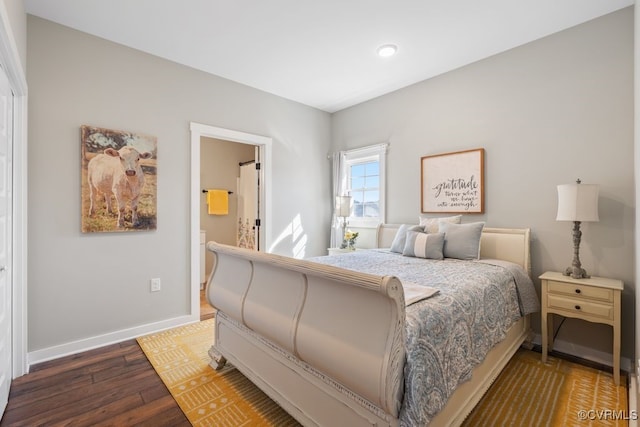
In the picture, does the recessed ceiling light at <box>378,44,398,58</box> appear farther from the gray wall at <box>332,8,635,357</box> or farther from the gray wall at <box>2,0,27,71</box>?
the gray wall at <box>2,0,27,71</box>

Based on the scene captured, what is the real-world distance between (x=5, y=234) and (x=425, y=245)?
3.09m

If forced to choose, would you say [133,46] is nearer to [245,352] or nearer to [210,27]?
[210,27]

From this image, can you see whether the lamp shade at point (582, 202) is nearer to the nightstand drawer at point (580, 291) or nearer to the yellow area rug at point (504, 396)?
the nightstand drawer at point (580, 291)

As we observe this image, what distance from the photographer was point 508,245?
2775 mm

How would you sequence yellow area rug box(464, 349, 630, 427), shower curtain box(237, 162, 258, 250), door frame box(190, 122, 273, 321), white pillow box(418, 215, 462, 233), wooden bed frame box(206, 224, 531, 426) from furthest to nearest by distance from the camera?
shower curtain box(237, 162, 258, 250) → door frame box(190, 122, 273, 321) → white pillow box(418, 215, 462, 233) → yellow area rug box(464, 349, 630, 427) → wooden bed frame box(206, 224, 531, 426)

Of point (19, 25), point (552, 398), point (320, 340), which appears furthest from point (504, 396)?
point (19, 25)

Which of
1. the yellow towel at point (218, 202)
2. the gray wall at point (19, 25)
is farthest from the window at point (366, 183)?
the gray wall at point (19, 25)

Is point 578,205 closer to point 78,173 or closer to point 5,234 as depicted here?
point 5,234

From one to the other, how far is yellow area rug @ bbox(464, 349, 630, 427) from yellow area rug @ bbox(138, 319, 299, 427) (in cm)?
119

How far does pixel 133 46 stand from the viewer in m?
2.86

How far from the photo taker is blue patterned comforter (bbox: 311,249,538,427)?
119 centimetres

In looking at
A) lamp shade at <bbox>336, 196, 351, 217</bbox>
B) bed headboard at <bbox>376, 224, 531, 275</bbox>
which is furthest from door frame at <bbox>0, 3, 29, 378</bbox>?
bed headboard at <bbox>376, 224, 531, 275</bbox>

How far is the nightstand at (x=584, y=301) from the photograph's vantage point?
2.08 m

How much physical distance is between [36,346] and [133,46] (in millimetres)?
2713
